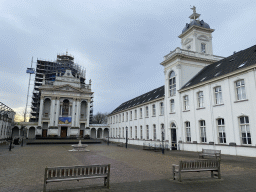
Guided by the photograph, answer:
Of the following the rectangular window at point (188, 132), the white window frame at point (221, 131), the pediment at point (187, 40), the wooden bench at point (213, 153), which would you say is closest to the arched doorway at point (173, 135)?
the rectangular window at point (188, 132)

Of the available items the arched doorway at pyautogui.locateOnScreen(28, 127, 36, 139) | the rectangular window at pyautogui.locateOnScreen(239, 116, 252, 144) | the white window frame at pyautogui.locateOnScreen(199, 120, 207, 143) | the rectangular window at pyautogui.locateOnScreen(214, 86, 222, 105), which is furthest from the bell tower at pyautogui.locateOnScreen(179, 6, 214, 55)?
the arched doorway at pyautogui.locateOnScreen(28, 127, 36, 139)

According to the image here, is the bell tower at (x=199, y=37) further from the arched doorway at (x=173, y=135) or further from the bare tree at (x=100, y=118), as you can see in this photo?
the bare tree at (x=100, y=118)

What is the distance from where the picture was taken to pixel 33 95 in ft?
227

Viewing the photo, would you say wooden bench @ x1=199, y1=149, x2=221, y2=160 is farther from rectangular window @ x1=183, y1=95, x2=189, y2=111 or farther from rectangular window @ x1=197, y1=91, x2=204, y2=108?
rectangular window @ x1=183, y1=95, x2=189, y2=111

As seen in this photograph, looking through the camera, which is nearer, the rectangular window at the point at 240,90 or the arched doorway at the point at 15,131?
the rectangular window at the point at 240,90

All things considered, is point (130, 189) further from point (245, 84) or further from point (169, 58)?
point (169, 58)

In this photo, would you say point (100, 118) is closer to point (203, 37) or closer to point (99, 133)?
point (99, 133)

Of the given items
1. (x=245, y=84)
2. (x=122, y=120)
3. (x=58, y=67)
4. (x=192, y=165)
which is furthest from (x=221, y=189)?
(x=58, y=67)

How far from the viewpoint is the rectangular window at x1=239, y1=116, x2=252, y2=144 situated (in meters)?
16.2

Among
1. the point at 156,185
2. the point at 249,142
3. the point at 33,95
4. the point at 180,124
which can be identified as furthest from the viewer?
the point at 33,95

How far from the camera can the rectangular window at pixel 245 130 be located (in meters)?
16.2

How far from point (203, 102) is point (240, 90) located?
482cm

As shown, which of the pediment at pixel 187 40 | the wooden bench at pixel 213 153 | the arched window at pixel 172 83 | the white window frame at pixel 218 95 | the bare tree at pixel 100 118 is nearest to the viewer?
the wooden bench at pixel 213 153

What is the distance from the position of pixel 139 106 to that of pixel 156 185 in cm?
3247
